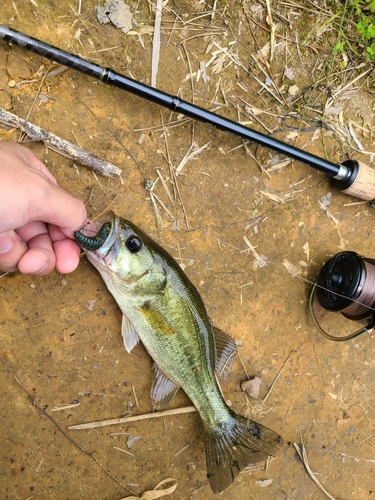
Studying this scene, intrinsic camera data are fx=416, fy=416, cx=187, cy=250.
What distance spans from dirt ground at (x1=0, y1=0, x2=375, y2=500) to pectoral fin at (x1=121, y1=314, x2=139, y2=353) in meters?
0.13

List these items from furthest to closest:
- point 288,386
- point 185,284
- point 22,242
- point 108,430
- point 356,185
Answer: point 288,386
point 356,185
point 108,430
point 185,284
point 22,242

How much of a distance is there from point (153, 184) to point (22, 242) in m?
1.12

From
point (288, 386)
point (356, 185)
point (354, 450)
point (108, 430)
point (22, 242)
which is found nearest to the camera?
point (22, 242)

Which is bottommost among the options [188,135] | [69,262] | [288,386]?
[288,386]

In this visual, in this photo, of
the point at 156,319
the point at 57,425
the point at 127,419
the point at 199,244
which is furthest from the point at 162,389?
the point at 199,244

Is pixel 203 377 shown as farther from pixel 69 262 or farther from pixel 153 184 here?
pixel 153 184

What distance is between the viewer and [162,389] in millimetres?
3305

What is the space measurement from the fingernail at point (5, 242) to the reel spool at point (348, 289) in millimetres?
2472

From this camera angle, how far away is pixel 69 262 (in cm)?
288

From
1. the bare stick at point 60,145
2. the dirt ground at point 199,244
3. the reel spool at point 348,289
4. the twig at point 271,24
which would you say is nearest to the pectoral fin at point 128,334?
the dirt ground at point 199,244

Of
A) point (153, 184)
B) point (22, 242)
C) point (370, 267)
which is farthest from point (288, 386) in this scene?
point (22, 242)

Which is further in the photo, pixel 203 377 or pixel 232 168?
pixel 232 168

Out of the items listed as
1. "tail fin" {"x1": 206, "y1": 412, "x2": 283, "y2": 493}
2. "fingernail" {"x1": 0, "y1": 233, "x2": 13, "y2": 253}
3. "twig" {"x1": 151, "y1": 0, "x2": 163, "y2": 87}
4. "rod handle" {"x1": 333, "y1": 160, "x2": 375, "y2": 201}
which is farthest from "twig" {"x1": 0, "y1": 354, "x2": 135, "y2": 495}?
"rod handle" {"x1": 333, "y1": 160, "x2": 375, "y2": 201}

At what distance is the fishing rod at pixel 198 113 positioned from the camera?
2.81 m
